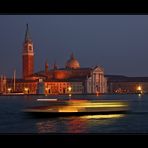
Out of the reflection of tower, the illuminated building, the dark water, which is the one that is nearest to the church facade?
the reflection of tower

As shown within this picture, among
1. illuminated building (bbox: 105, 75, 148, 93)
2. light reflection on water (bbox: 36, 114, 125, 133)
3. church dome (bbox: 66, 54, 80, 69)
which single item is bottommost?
light reflection on water (bbox: 36, 114, 125, 133)

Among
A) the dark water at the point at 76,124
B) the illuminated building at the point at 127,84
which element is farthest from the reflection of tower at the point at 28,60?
the dark water at the point at 76,124

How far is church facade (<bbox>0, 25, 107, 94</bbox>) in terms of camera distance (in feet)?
146

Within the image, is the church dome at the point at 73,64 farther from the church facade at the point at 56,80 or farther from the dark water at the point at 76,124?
the dark water at the point at 76,124

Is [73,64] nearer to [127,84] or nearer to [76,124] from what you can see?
[127,84]

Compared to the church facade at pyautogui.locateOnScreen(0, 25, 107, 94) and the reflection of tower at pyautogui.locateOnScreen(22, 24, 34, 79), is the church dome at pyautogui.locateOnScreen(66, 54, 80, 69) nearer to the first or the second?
the church facade at pyautogui.locateOnScreen(0, 25, 107, 94)

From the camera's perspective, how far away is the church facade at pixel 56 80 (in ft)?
146

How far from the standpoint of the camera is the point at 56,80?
44531 millimetres

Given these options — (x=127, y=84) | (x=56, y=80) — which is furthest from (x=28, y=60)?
(x=127, y=84)

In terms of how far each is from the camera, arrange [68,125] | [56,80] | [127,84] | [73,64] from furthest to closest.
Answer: [127,84] → [73,64] → [56,80] → [68,125]

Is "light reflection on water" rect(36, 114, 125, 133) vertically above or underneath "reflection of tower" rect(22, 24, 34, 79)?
underneath

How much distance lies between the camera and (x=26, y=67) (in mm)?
46188
